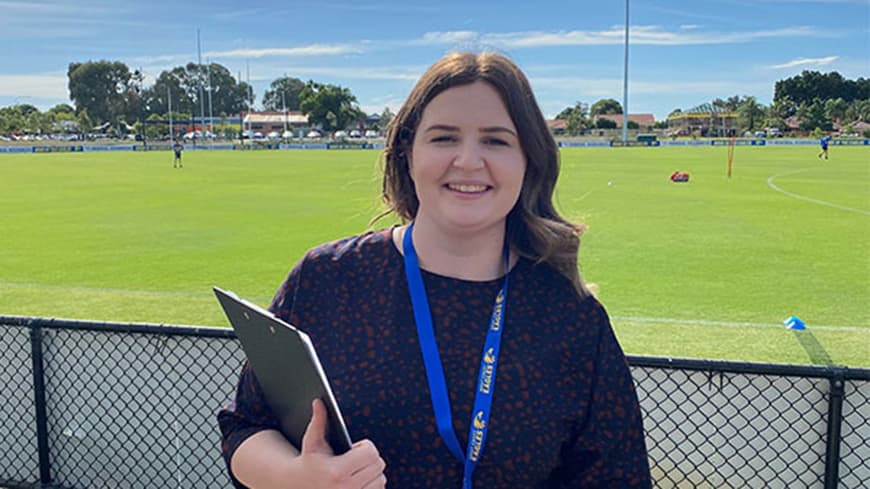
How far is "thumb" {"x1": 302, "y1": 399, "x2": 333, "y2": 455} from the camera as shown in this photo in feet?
4.47

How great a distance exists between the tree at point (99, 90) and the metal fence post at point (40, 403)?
138 m

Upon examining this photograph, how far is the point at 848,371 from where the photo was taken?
2.77 metres

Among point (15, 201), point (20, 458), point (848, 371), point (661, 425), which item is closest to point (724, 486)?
point (661, 425)

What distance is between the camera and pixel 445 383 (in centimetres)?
162

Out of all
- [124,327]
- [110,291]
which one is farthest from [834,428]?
[110,291]

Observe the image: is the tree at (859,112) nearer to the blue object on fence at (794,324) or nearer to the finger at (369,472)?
the blue object on fence at (794,324)

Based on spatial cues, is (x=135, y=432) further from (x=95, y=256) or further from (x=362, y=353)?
(x=95, y=256)

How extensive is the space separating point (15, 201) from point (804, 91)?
5051 inches

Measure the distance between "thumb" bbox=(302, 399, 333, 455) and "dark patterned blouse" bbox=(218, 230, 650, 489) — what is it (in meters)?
0.23

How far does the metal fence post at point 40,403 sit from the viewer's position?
11.9 feet

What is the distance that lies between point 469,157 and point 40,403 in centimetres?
305

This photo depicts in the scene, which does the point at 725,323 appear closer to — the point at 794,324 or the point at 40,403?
the point at 794,324

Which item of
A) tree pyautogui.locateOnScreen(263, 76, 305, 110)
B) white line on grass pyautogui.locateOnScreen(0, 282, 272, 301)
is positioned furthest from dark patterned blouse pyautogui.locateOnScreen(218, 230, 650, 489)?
tree pyautogui.locateOnScreen(263, 76, 305, 110)

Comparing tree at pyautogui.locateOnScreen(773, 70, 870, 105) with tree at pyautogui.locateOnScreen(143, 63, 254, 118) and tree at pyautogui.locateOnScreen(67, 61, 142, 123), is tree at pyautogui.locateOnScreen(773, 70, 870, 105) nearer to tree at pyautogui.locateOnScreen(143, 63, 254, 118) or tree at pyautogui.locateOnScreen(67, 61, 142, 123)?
tree at pyautogui.locateOnScreen(143, 63, 254, 118)
